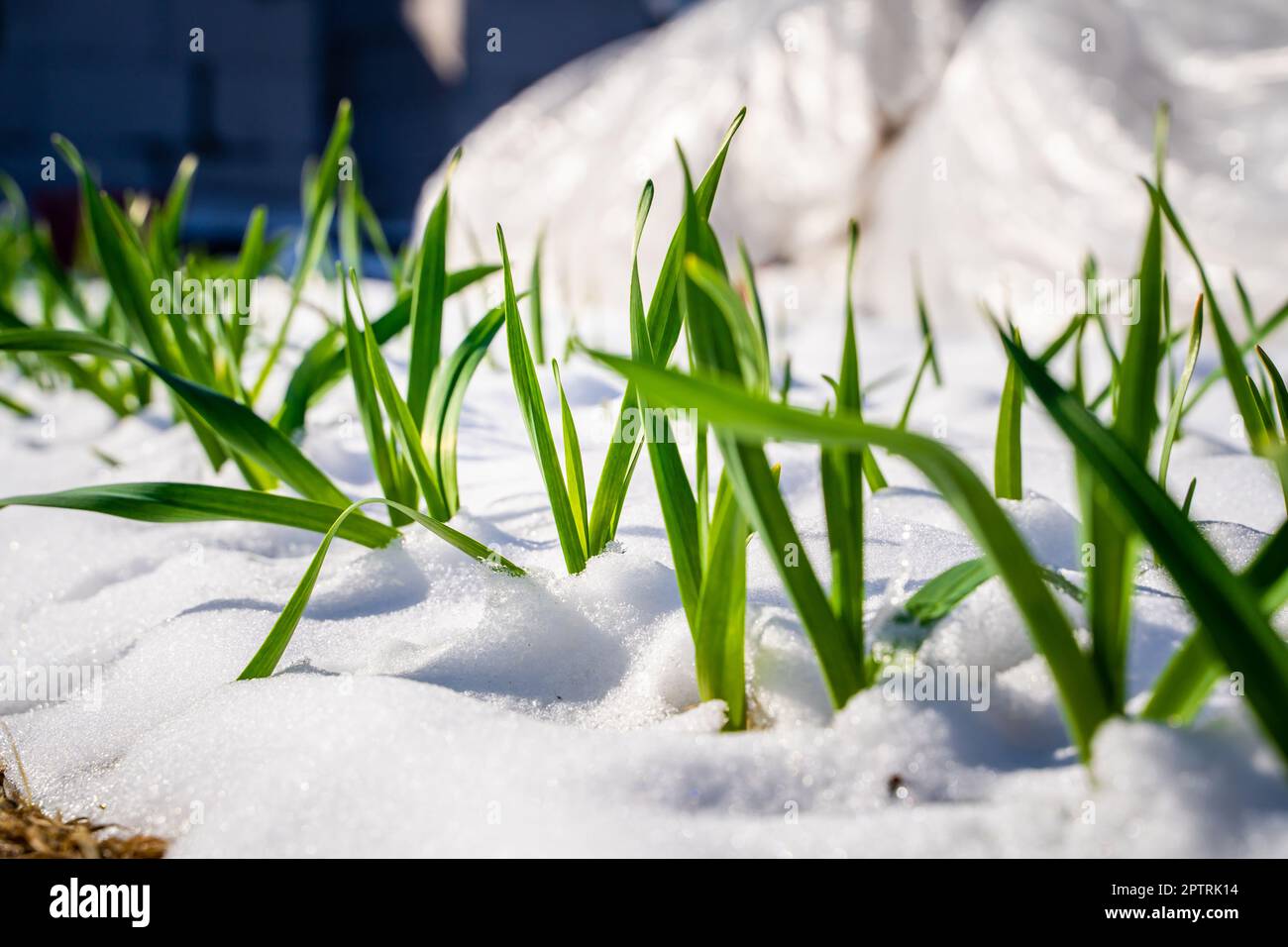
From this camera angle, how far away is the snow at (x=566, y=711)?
42cm

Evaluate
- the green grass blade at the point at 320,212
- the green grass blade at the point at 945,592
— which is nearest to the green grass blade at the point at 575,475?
the green grass blade at the point at 945,592

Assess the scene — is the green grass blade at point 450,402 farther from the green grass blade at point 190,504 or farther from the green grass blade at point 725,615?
the green grass blade at point 725,615

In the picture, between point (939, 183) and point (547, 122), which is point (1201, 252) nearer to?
point (939, 183)

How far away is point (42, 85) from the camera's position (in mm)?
9445

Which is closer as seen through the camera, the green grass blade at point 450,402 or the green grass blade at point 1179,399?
the green grass blade at point 1179,399

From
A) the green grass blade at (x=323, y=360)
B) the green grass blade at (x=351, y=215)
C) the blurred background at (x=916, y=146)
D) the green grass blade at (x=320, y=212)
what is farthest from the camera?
the blurred background at (x=916, y=146)

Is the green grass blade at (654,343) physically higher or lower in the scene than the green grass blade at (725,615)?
higher

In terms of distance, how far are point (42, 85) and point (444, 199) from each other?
1074 cm

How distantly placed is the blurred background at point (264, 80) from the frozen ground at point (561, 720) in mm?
9174

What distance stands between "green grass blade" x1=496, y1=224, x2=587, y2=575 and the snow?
30 mm

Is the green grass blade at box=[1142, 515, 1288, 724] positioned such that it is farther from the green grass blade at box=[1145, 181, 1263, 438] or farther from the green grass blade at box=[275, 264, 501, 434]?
the green grass blade at box=[275, 264, 501, 434]

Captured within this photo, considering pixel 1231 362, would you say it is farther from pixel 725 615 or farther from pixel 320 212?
pixel 320 212

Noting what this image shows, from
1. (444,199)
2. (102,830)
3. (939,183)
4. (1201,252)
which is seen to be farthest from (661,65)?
(102,830)

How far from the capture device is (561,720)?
0.57 meters
